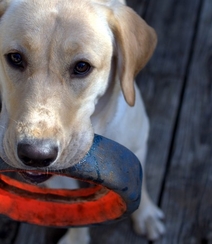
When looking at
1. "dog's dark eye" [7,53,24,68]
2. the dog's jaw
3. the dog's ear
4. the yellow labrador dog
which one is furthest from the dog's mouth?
the dog's ear

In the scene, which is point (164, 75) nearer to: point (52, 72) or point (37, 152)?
point (52, 72)

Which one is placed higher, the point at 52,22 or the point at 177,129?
the point at 52,22

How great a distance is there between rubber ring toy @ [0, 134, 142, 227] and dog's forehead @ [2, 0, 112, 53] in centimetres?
38

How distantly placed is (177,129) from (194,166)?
0.23 meters

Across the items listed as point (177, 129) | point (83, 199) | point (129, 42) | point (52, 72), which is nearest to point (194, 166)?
point (177, 129)

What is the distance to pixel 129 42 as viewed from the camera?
6.97 feet

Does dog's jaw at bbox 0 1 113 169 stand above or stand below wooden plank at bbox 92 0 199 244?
above

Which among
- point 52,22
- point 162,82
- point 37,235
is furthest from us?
point 162,82

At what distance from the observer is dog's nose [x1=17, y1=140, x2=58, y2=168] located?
5.96 feet

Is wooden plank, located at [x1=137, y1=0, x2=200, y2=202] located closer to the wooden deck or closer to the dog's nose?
the wooden deck

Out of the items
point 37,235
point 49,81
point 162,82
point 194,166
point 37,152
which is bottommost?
point 37,235

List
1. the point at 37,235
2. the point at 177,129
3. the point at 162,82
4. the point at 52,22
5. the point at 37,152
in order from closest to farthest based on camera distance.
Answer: the point at 37,152 → the point at 52,22 → the point at 37,235 → the point at 177,129 → the point at 162,82

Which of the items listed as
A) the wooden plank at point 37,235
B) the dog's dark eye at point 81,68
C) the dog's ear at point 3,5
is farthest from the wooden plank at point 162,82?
the dog's ear at point 3,5

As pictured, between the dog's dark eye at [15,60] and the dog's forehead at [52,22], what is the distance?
46 millimetres
